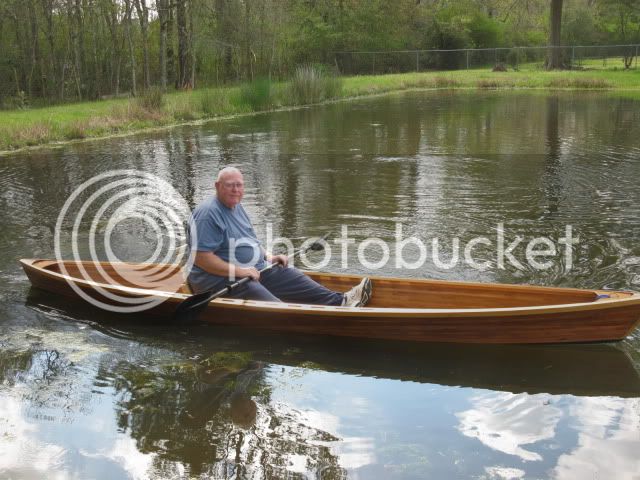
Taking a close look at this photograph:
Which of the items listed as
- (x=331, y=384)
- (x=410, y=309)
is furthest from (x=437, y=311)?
(x=331, y=384)

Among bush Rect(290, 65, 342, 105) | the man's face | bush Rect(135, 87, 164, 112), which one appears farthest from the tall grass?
the man's face

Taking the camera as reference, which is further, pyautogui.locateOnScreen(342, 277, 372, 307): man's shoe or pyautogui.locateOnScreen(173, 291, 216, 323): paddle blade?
pyautogui.locateOnScreen(342, 277, 372, 307): man's shoe

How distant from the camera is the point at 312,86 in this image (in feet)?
85.7

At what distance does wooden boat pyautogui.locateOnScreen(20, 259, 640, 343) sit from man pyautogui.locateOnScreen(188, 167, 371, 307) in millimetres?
202

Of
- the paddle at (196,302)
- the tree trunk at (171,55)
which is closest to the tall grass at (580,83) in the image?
the tree trunk at (171,55)

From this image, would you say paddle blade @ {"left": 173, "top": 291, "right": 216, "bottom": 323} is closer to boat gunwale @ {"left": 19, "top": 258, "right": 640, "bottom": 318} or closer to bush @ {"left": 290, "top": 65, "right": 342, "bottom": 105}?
boat gunwale @ {"left": 19, "top": 258, "right": 640, "bottom": 318}

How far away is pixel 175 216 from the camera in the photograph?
10.3 m

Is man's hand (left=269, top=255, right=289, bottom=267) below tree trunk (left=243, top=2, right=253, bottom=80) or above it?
below

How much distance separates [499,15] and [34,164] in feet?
178

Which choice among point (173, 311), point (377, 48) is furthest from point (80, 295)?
point (377, 48)

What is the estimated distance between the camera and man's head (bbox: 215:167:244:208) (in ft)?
18.9

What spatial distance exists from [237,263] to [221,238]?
0.27 metres

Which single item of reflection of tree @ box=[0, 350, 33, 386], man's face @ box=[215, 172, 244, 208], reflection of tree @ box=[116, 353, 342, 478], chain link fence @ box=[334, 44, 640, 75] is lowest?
reflection of tree @ box=[116, 353, 342, 478]

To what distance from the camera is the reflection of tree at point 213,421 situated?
13.8 feet
